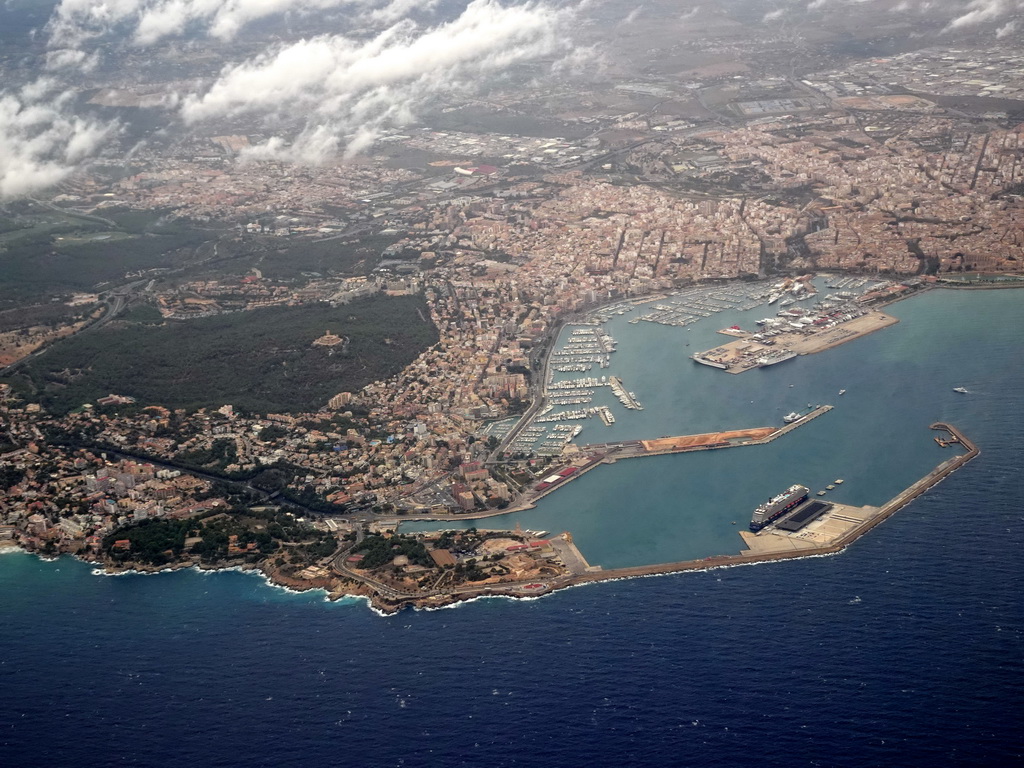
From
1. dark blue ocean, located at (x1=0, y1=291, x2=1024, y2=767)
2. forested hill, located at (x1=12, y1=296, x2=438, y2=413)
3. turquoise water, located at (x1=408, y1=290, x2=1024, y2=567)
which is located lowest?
turquoise water, located at (x1=408, y1=290, x2=1024, y2=567)

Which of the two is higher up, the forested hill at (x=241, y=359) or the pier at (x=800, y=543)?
the forested hill at (x=241, y=359)

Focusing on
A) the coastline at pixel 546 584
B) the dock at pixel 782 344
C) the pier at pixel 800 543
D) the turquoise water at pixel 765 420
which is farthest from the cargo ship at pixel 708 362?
the coastline at pixel 546 584

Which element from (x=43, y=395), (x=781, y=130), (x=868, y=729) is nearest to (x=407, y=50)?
(x=781, y=130)

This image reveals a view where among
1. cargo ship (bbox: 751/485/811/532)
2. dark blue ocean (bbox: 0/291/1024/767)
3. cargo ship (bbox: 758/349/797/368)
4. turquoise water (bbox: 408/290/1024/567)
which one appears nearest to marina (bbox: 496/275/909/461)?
cargo ship (bbox: 758/349/797/368)

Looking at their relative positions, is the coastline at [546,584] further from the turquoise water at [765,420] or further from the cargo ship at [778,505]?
the cargo ship at [778,505]

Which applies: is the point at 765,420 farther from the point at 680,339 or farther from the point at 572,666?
the point at 572,666

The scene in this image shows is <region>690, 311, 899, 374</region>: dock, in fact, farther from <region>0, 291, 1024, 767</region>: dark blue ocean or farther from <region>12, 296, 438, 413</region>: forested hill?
<region>0, 291, 1024, 767</region>: dark blue ocean

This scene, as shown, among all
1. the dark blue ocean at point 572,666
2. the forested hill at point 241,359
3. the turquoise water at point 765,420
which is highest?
the forested hill at point 241,359

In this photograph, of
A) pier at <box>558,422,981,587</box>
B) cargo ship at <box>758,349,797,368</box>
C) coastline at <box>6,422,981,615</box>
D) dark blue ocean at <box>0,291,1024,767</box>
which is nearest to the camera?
dark blue ocean at <box>0,291,1024,767</box>
